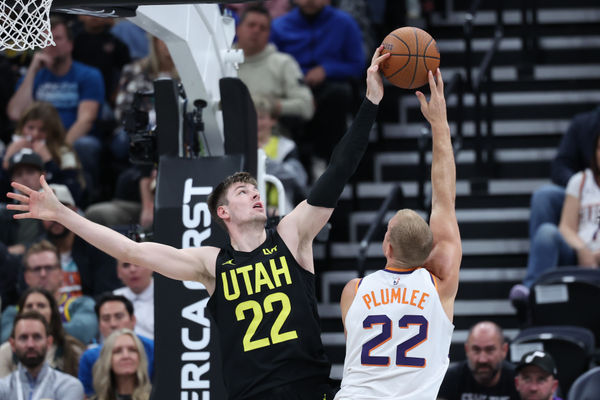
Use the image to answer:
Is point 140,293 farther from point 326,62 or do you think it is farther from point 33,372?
point 326,62

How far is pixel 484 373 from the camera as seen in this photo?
984 cm

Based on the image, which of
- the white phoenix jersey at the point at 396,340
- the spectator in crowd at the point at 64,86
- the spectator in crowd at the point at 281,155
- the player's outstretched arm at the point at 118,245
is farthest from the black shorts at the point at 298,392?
the spectator in crowd at the point at 64,86

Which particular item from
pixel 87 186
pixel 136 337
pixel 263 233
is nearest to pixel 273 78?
pixel 87 186

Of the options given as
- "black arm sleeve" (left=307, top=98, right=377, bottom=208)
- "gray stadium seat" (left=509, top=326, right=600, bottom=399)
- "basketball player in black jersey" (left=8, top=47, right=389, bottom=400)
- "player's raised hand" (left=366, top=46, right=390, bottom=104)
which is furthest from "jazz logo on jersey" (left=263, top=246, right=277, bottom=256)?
"gray stadium seat" (left=509, top=326, right=600, bottom=399)

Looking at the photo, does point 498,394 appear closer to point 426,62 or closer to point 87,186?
point 426,62

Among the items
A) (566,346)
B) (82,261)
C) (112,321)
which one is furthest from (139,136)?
(566,346)

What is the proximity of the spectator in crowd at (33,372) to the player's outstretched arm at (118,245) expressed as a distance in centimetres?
322

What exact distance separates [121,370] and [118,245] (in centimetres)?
324

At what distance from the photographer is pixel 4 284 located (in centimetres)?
1117

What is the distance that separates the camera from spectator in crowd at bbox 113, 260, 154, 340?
1080cm

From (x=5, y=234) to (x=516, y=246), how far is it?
16.8ft

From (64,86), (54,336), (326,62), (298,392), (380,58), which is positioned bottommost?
(298,392)

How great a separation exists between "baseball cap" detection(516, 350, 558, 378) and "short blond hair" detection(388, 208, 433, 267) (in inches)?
136

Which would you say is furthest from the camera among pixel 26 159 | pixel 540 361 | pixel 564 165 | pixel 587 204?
pixel 564 165
